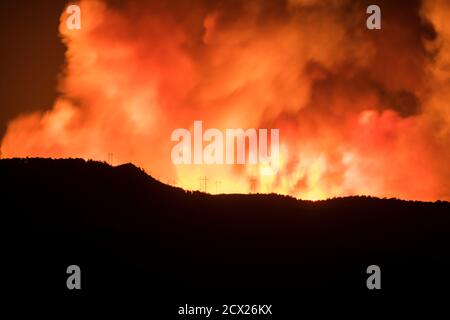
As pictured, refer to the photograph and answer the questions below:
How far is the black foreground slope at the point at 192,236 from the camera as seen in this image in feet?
130

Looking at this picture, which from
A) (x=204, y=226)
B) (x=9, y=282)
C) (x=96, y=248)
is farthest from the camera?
(x=204, y=226)

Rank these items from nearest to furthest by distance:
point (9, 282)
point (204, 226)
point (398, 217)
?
point (9, 282) < point (204, 226) < point (398, 217)

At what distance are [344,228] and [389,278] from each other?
529 cm

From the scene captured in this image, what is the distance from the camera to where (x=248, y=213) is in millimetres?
45969

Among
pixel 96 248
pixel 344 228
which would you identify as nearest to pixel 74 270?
pixel 96 248

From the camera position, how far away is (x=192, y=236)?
4325 cm

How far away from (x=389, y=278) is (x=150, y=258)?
14330mm

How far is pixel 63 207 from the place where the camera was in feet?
140

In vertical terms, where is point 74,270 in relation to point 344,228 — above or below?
below

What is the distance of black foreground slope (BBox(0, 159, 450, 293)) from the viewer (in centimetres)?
3969
